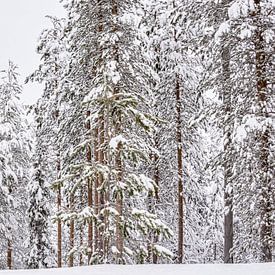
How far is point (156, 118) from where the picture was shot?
12250mm

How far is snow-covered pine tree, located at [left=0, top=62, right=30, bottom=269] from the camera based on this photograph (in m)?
21.4

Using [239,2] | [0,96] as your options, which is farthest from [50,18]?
[239,2]

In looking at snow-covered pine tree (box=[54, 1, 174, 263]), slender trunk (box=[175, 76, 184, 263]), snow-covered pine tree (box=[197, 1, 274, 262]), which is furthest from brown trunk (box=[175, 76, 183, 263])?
snow-covered pine tree (box=[197, 1, 274, 262])

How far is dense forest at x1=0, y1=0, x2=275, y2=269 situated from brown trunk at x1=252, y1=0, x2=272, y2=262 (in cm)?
3

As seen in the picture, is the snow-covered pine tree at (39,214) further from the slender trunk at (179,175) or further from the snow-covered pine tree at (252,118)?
the snow-covered pine tree at (252,118)

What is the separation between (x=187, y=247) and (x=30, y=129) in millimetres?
11946

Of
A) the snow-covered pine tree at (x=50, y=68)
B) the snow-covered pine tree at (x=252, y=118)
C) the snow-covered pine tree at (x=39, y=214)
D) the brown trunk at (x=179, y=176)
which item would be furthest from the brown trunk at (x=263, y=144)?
the snow-covered pine tree at (x=39, y=214)

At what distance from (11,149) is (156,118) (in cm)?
1289

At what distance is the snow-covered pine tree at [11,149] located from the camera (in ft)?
70.3

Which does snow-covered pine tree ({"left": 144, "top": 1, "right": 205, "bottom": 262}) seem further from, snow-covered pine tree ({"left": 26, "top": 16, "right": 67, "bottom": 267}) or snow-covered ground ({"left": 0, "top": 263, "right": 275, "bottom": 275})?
snow-covered ground ({"left": 0, "top": 263, "right": 275, "bottom": 275})

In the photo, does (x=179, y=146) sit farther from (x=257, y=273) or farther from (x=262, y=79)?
(x=257, y=273)

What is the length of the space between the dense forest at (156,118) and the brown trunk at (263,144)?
29 millimetres

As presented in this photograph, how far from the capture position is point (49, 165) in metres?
25.5

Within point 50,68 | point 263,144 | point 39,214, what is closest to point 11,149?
point 50,68
